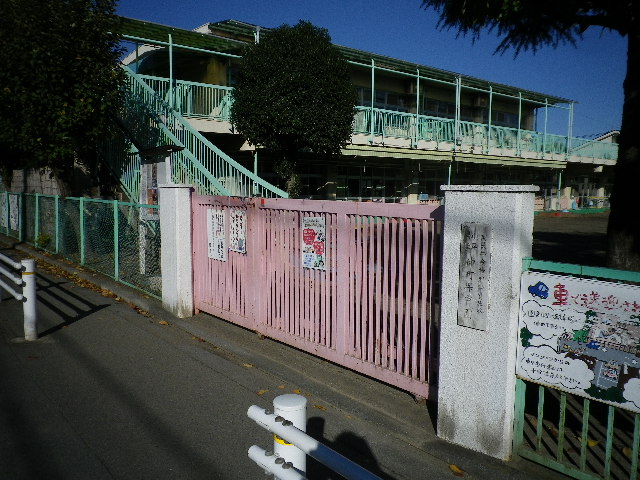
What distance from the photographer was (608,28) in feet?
18.0

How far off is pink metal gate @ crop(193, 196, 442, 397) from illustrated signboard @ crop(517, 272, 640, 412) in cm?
94

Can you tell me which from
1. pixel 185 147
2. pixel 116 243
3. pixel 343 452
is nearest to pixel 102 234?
pixel 116 243

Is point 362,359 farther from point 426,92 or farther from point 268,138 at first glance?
→ point 426,92

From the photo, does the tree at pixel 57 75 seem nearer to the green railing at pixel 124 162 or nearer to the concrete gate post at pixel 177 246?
the green railing at pixel 124 162

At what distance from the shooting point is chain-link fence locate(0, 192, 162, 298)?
8.66 metres

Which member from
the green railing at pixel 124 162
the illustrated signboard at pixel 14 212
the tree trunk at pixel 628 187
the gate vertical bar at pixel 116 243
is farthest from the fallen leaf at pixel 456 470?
the illustrated signboard at pixel 14 212

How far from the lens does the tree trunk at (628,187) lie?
182 inches

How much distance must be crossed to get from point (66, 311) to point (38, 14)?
640 cm

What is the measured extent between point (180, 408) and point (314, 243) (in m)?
2.05

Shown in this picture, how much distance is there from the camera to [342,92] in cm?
1415

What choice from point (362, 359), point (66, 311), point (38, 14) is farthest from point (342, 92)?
point (362, 359)

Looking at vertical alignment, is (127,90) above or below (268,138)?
above

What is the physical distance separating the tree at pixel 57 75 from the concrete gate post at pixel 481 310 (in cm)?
950

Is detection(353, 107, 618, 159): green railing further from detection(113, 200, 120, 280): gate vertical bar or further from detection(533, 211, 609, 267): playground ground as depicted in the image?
detection(113, 200, 120, 280): gate vertical bar
